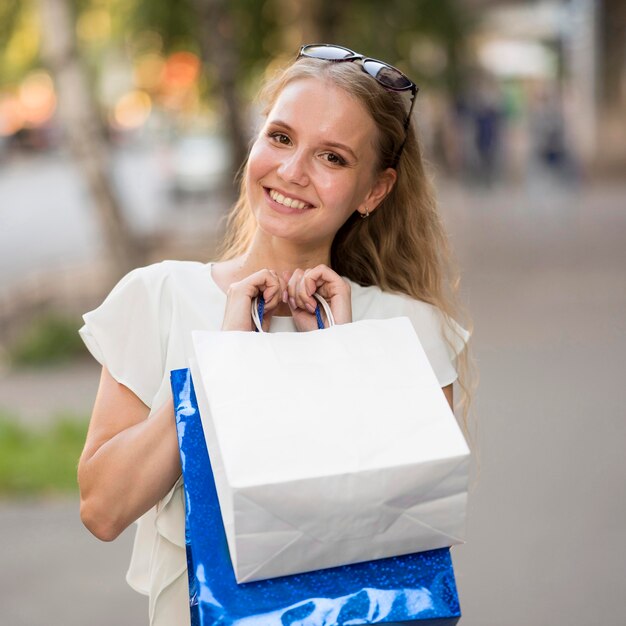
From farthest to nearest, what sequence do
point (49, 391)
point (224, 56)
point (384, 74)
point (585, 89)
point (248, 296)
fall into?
point (585, 89), point (224, 56), point (49, 391), point (384, 74), point (248, 296)

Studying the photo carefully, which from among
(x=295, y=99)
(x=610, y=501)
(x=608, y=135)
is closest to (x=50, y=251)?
(x=608, y=135)

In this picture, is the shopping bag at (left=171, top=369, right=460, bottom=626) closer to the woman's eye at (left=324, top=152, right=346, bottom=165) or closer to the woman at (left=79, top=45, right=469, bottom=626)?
the woman at (left=79, top=45, right=469, bottom=626)

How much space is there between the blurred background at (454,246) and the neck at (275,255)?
1.02m

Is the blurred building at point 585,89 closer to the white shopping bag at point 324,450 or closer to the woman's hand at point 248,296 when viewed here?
the woman's hand at point 248,296

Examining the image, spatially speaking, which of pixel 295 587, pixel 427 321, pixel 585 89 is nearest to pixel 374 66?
pixel 427 321

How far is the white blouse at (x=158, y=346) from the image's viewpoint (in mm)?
2049

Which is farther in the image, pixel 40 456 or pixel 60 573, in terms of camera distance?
pixel 40 456

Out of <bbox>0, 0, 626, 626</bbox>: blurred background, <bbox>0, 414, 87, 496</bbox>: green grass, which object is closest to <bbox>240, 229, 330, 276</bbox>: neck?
<bbox>0, 0, 626, 626</bbox>: blurred background

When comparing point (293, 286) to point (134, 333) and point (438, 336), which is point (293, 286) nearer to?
point (134, 333)

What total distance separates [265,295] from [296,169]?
272mm

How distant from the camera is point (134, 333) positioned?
2094 mm

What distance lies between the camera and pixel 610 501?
5473 mm

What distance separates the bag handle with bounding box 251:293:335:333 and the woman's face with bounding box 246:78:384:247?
0.19 metres

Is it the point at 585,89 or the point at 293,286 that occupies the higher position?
the point at 293,286
